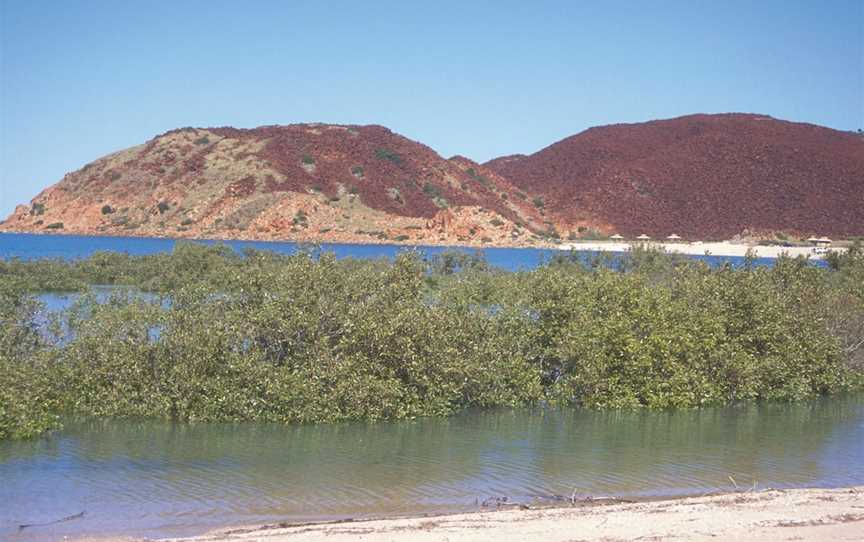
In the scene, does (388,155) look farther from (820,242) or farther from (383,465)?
(383,465)

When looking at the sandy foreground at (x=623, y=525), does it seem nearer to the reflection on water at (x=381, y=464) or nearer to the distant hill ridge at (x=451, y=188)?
the reflection on water at (x=381, y=464)

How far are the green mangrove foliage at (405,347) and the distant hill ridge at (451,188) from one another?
6711cm

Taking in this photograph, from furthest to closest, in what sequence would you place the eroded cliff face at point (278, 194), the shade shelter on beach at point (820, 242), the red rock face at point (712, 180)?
the red rock face at point (712, 180)
the shade shelter on beach at point (820, 242)
the eroded cliff face at point (278, 194)

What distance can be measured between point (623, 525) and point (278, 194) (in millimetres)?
84079

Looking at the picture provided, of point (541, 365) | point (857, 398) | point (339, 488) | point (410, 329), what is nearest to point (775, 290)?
point (857, 398)

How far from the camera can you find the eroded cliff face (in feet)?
295

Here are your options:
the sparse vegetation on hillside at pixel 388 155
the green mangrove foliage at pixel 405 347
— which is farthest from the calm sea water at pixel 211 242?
the green mangrove foliage at pixel 405 347

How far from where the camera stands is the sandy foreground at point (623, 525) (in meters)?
10.4

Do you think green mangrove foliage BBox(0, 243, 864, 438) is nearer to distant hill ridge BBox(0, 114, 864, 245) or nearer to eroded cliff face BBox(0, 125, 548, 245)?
eroded cliff face BBox(0, 125, 548, 245)

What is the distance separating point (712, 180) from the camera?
123 m

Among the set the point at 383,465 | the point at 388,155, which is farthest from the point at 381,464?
the point at 388,155

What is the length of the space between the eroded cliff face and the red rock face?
1434 centimetres

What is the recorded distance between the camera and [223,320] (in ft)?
57.7

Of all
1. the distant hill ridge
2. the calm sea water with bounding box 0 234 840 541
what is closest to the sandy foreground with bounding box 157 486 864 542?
the calm sea water with bounding box 0 234 840 541
